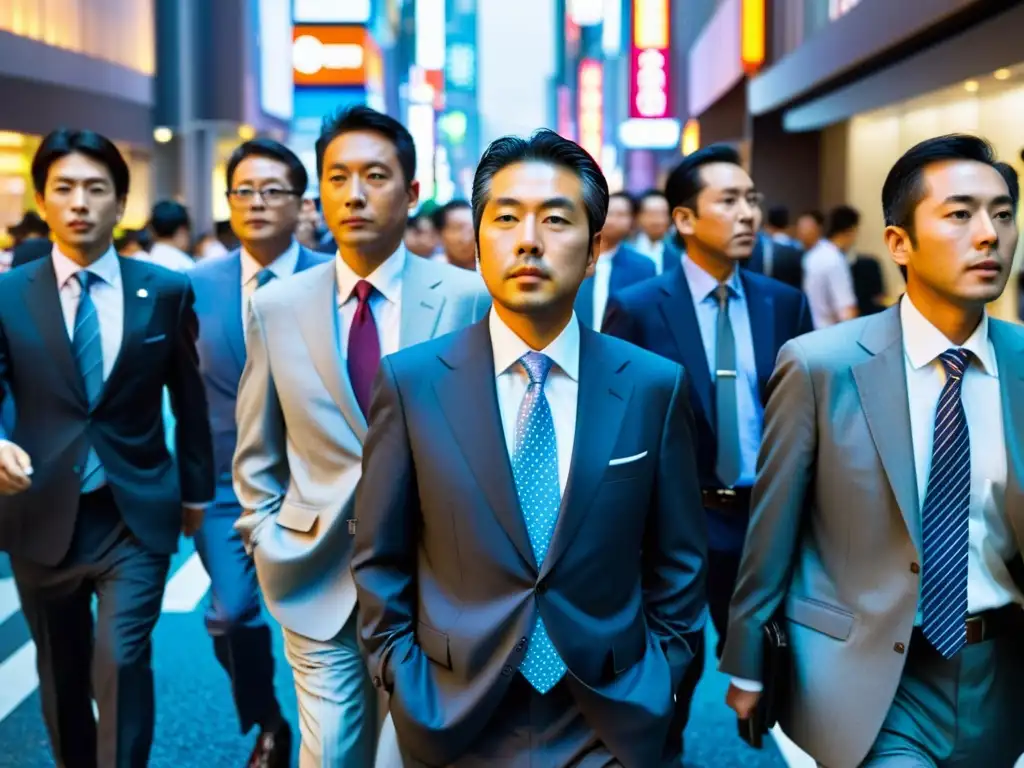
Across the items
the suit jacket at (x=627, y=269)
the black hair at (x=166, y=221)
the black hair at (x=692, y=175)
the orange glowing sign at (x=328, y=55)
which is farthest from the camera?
the orange glowing sign at (x=328, y=55)

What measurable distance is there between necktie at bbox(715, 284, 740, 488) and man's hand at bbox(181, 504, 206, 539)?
69.9 inches

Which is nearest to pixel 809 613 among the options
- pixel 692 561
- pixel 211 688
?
pixel 692 561

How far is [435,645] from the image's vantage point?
2.97 metres

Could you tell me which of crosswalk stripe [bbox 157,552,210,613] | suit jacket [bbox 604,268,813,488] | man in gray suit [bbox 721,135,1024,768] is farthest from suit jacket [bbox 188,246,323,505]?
man in gray suit [bbox 721,135,1024,768]

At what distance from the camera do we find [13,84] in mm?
18469

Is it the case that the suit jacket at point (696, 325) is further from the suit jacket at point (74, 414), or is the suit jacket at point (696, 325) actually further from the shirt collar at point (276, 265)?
the suit jacket at point (74, 414)

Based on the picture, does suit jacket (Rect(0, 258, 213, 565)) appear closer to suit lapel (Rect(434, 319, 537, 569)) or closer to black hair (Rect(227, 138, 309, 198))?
black hair (Rect(227, 138, 309, 198))

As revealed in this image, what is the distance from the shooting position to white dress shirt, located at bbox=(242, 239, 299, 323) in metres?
5.71

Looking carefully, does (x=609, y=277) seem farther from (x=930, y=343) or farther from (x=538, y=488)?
(x=538, y=488)

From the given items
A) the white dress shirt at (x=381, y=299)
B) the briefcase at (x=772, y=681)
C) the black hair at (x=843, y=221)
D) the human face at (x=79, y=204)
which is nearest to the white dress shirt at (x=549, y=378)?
the briefcase at (x=772, y=681)

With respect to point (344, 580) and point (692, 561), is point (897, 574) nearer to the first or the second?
point (692, 561)

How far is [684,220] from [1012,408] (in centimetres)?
225

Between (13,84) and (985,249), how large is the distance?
57.0 ft

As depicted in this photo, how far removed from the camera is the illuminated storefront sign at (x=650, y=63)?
34688 mm
